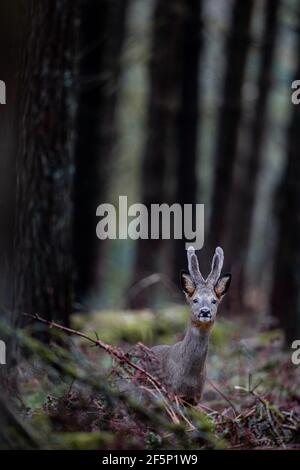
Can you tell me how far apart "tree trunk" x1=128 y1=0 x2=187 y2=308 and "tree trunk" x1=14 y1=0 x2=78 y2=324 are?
6.26 m

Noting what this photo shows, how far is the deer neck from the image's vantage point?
5.70m

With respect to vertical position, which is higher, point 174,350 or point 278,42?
point 278,42

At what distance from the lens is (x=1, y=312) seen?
240 inches

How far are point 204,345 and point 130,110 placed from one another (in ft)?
52.4

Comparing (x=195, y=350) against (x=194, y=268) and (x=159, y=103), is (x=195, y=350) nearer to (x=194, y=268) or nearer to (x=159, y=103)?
(x=194, y=268)

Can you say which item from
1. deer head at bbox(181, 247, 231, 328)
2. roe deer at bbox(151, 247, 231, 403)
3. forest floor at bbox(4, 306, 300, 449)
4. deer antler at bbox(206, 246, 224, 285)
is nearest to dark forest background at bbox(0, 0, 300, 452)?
forest floor at bbox(4, 306, 300, 449)

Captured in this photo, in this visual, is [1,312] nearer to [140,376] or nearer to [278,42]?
[140,376]

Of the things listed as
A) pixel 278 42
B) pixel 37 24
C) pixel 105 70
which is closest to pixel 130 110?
pixel 278 42

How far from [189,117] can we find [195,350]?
30.4ft

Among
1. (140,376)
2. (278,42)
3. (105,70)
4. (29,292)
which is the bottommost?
(140,376)

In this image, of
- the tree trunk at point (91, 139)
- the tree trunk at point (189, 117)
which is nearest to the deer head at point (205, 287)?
the tree trunk at point (91, 139)

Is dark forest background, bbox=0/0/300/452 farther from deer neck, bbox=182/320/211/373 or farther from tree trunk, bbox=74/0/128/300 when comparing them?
deer neck, bbox=182/320/211/373

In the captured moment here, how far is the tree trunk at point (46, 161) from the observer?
22.4 ft

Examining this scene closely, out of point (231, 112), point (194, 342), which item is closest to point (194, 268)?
point (194, 342)
